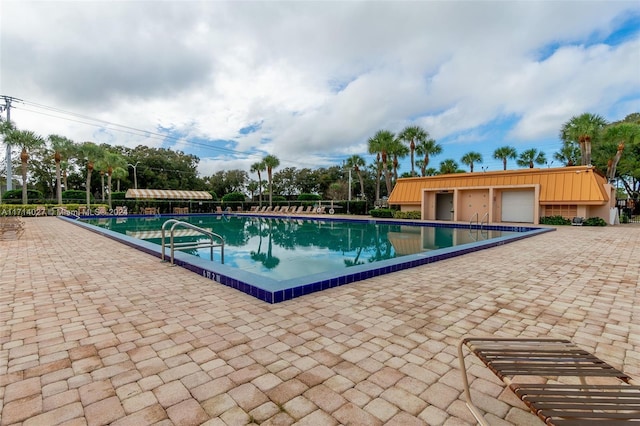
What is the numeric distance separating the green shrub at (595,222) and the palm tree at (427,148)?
46.4 ft

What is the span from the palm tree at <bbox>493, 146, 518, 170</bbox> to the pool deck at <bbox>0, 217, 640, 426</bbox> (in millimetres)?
33693

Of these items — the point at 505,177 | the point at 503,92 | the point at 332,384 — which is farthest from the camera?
the point at 503,92

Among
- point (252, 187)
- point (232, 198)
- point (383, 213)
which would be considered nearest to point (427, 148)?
point (383, 213)

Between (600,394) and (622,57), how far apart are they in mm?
22416

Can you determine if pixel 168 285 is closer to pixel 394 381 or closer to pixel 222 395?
pixel 222 395

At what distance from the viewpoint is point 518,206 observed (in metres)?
17.2

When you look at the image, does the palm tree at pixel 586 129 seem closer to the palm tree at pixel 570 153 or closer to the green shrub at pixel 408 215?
the palm tree at pixel 570 153

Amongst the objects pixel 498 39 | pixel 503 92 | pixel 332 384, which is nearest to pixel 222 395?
pixel 332 384

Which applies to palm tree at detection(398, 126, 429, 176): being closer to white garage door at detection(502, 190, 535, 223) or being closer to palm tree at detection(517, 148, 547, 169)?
white garage door at detection(502, 190, 535, 223)

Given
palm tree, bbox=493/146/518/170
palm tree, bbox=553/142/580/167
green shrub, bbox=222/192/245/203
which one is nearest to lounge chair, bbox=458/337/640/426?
green shrub, bbox=222/192/245/203

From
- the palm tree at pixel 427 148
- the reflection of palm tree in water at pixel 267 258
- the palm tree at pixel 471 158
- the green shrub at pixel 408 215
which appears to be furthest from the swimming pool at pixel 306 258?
the palm tree at pixel 471 158

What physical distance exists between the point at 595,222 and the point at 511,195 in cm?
380

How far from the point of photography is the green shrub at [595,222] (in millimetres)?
14703

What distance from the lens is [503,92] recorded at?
19.6 metres
